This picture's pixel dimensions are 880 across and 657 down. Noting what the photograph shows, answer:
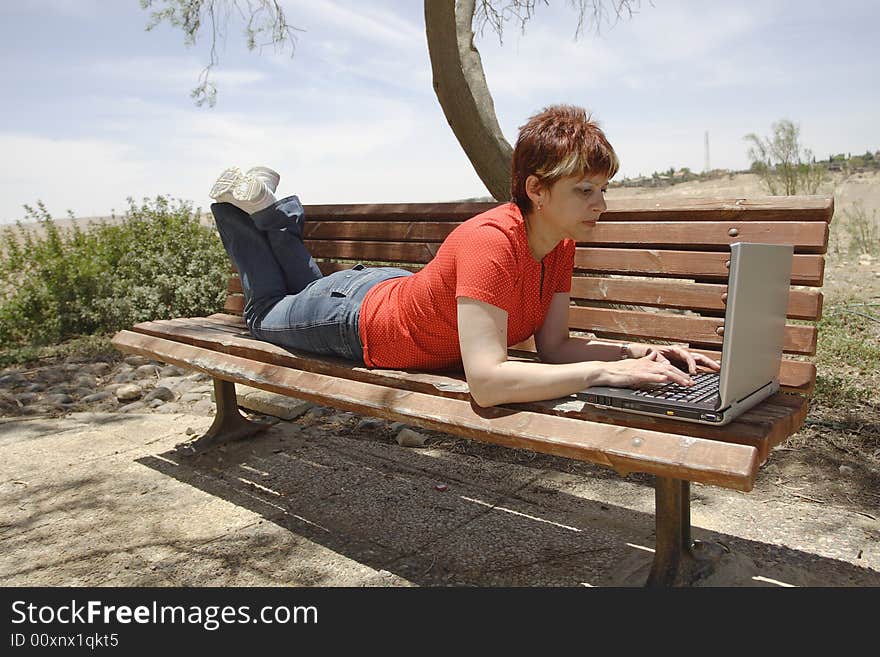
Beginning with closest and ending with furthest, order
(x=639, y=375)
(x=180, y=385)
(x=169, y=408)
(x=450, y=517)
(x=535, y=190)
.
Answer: (x=639, y=375) < (x=535, y=190) < (x=450, y=517) < (x=169, y=408) < (x=180, y=385)

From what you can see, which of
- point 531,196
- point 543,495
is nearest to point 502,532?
point 543,495

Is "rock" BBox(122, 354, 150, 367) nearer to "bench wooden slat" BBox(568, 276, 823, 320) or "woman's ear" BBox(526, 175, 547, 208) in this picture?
→ "bench wooden slat" BBox(568, 276, 823, 320)

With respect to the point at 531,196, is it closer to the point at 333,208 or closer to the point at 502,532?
the point at 502,532

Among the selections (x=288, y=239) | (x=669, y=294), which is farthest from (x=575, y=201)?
(x=288, y=239)

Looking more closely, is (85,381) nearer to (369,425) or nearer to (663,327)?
(369,425)

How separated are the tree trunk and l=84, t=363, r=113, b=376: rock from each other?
3387 millimetres

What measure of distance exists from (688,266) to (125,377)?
4579mm

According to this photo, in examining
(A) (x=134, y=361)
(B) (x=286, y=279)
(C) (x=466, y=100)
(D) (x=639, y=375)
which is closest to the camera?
(D) (x=639, y=375)

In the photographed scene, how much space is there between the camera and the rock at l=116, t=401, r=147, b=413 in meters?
5.19

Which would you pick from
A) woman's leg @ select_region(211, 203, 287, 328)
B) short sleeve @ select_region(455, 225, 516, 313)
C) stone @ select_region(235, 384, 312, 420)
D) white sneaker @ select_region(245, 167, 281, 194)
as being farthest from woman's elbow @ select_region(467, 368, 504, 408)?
stone @ select_region(235, 384, 312, 420)

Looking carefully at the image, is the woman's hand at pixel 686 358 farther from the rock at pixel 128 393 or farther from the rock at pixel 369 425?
the rock at pixel 128 393

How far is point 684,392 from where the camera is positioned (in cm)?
224

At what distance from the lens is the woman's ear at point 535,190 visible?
2.44 m

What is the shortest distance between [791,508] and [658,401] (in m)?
1.49
